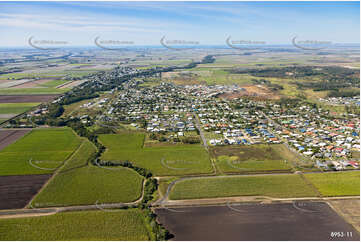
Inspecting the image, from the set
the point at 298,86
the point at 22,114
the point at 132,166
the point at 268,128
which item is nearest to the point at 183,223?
the point at 132,166

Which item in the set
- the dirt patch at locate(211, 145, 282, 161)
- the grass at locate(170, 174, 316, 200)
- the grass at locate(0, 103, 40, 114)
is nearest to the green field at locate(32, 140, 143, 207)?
the grass at locate(170, 174, 316, 200)

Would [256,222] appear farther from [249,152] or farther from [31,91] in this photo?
[31,91]

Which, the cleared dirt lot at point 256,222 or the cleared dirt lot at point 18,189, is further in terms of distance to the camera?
the cleared dirt lot at point 18,189

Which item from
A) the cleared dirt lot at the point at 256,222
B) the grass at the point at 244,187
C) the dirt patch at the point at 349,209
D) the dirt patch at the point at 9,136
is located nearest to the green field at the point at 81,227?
the cleared dirt lot at the point at 256,222

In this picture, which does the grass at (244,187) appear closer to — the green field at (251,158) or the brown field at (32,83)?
the green field at (251,158)

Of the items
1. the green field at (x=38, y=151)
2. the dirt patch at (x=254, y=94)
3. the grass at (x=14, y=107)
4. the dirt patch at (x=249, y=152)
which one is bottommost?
the green field at (x=38, y=151)

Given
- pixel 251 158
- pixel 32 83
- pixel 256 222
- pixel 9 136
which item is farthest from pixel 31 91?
pixel 256 222
